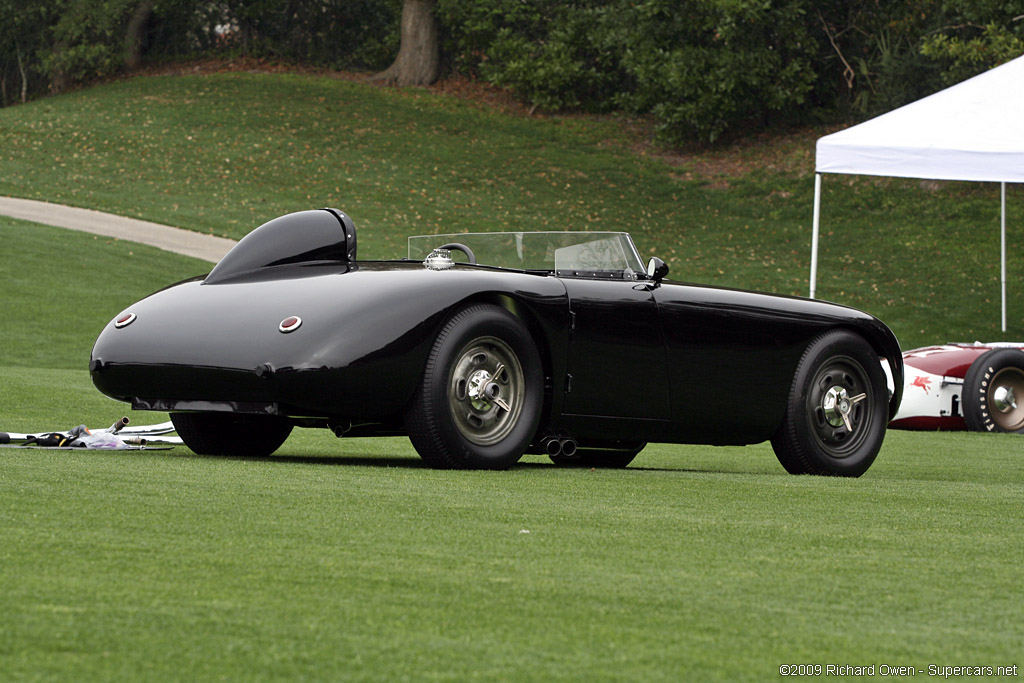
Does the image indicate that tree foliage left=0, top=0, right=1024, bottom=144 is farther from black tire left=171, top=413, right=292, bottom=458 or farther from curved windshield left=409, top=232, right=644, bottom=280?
black tire left=171, top=413, right=292, bottom=458

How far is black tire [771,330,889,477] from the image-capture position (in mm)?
7070

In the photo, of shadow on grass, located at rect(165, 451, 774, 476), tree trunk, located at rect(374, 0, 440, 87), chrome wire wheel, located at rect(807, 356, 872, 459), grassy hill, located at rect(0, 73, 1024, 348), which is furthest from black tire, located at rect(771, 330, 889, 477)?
tree trunk, located at rect(374, 0, 440, 87)

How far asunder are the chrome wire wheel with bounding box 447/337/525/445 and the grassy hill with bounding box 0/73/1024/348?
51.4ft

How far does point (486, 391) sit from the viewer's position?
6.07m

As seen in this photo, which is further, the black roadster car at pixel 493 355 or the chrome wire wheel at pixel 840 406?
the chrome wire wheel at pixel 840 406

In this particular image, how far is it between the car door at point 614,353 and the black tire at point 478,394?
0.83ft

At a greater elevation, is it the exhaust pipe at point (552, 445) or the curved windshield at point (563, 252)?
the curved windshield at point (563, 252)

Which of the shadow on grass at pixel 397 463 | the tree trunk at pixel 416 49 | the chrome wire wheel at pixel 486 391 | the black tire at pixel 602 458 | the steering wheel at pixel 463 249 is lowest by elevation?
the black tire at pixel 602 458

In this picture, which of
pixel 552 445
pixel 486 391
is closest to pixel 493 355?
pixel 486 391

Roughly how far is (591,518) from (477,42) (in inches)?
1513

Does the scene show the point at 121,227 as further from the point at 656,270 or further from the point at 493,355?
the point at 493,355

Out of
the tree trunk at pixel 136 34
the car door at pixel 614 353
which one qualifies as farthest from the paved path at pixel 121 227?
the car door at pixel 614 353

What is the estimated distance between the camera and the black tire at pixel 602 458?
24.3 feet

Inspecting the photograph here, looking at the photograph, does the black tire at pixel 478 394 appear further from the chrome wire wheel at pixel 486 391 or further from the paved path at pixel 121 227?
the paved path at pixel 121 227
